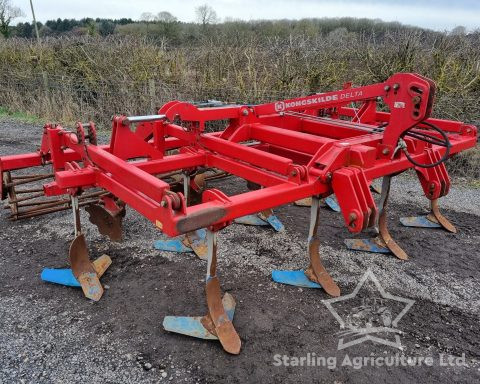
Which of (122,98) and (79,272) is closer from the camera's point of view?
(79,272)

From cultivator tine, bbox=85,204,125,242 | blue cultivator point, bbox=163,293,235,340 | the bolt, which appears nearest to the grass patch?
cultivator tine, bbox=85,204,125,242

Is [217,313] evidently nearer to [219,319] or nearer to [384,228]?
[219,319]

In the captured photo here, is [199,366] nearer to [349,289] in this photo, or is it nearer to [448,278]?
[349,289]

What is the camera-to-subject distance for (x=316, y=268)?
319 centimetres

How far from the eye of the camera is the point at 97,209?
135 inches

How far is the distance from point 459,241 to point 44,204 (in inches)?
167

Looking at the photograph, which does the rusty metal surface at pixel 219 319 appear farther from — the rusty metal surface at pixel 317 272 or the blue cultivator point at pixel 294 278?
the rusty metal surface at pixel 317 272

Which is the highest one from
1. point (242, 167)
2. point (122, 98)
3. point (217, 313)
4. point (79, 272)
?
point (242, 167)

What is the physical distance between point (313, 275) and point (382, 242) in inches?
36.9

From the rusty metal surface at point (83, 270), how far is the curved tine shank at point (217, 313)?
965 mm

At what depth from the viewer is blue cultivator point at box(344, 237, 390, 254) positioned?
12.2 ft

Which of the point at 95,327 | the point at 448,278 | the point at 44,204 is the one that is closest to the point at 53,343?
the point at 95,327

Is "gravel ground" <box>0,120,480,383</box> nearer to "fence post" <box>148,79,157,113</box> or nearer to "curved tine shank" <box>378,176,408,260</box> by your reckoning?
"curved tine shank" <box>378,176,408,260</box>

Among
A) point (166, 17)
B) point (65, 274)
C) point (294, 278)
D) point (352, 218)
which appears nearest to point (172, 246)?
point (65, 274)
